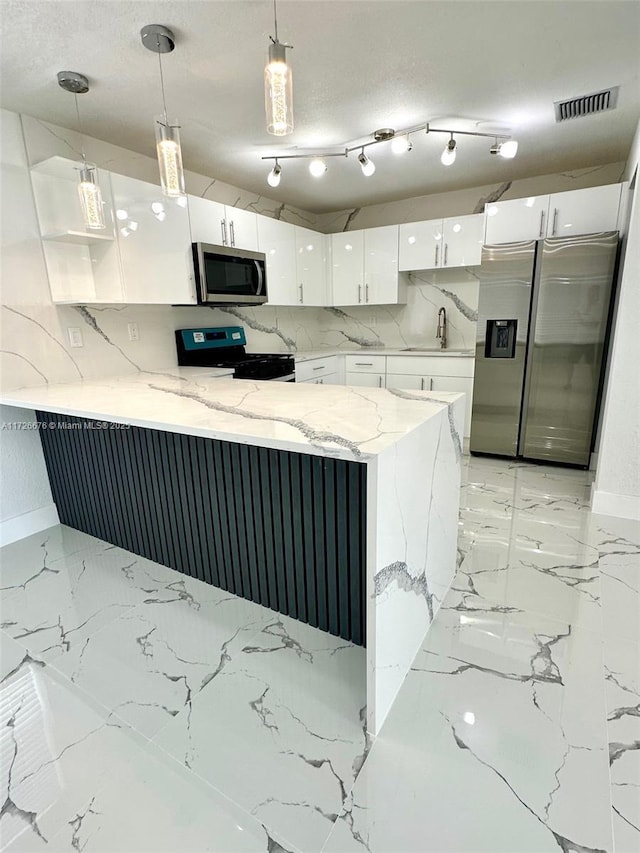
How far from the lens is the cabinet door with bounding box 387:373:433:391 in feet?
13.0

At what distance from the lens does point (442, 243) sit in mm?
3820

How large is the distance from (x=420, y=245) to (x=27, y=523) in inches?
151

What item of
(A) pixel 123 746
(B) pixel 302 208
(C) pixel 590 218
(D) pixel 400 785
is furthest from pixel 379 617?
(B) pixel 302 208

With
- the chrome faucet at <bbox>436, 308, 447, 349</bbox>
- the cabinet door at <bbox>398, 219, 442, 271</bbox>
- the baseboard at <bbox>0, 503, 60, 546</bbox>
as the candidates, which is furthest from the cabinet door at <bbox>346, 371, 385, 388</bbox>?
the baseboard at <bbox>0, 503, 60, 546</bbox>

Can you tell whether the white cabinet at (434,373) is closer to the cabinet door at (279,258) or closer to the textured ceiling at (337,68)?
the cabinet door at (279,258)

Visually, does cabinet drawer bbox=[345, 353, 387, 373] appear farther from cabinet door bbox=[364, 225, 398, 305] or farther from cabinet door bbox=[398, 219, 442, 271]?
cabinet door bbox=[398, 219, 442, 271]

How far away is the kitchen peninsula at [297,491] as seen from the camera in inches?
48.6

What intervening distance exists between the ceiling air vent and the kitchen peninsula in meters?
1.96

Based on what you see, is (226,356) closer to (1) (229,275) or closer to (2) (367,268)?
(1) (229,275)

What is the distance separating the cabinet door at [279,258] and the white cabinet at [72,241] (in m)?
1.39

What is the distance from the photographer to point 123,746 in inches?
49.1

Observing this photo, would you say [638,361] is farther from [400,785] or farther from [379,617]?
[400,785]

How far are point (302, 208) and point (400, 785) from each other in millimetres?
4789

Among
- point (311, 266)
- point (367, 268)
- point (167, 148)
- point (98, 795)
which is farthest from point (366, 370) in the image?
point (98, 795)
